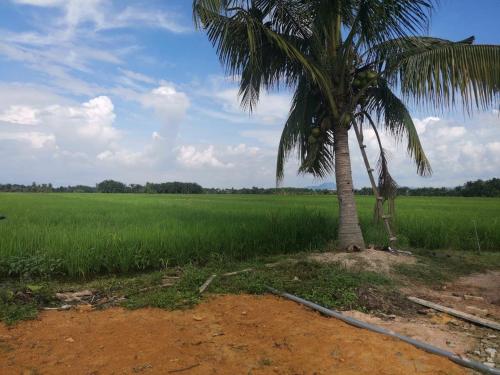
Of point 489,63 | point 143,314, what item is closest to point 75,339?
point 143,314

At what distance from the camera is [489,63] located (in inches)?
215

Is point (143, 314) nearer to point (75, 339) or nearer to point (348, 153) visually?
point (75, 339)

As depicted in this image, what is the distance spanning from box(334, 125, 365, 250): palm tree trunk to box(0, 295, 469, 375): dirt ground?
10.0ft

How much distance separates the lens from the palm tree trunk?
23.5 feet

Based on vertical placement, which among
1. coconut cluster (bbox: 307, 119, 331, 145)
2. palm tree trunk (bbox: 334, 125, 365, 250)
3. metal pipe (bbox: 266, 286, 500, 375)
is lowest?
metal pipe (bbox: 266, 286, 500, 375)

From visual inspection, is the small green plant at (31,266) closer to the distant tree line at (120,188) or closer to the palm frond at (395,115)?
the palm frond at (395,115)

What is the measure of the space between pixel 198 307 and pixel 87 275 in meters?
2.89

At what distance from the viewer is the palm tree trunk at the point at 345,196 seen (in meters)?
7.17

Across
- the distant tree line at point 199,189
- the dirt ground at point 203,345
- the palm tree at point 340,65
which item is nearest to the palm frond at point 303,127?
the palm tree at point 340,65

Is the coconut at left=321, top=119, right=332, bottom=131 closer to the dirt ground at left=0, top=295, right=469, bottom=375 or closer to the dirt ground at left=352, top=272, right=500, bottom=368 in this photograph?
the dirt ground at left=352, top=272, right=500, bottom=368

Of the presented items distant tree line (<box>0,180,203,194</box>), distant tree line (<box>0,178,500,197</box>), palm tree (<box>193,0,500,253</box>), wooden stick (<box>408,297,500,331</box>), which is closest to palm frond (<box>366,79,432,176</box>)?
palm tree (<box>193,0,500,253</box>)

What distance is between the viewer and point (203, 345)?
3.45 m

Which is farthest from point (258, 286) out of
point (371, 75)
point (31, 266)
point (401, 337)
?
point (371, 75)

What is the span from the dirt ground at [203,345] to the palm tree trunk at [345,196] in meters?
3.05
